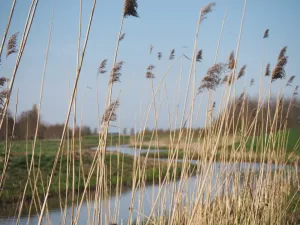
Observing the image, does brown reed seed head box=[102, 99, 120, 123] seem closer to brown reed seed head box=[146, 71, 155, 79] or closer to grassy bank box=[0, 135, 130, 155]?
grassy bank box=[0, 135, 130, 155]

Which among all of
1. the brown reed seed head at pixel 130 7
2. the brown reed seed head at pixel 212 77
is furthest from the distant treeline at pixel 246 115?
the brown reed seed head at pixel 130 7

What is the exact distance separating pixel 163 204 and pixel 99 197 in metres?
0.80

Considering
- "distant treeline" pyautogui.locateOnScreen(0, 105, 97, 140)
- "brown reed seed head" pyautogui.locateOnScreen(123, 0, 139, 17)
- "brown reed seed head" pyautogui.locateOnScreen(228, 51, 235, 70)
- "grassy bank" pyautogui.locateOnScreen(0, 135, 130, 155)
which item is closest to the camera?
"brown reed seed head" pyautogui.locateOnScreen(123, 0, 139, 17)

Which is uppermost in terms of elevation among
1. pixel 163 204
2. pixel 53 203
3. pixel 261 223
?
pixel 163 204

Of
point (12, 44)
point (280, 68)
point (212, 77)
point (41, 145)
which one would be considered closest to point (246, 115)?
point (280, 68)

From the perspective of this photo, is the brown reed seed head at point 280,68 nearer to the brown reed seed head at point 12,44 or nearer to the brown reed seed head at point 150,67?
the brown reed seed head at point 150,67

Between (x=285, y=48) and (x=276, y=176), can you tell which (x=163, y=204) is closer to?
(x=276, y=176)

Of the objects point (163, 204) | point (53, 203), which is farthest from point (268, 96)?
point (53, 203)

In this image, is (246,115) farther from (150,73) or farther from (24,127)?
(24,127)

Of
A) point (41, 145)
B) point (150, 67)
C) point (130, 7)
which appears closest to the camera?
point (130, 7)

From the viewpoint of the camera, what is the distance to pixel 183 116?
245cm

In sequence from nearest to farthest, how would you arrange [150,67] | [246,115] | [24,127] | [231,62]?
[231,62] → [150,67] → [246,115] → [24,127]

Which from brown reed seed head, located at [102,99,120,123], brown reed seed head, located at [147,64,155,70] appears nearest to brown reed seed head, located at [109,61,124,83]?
brown reed seed head, located at [102,99,120,123]

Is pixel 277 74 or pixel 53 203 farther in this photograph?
pixel 53 203
